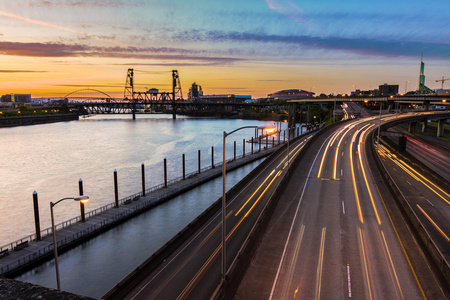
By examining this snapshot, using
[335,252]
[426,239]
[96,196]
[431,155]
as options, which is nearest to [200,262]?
[335,252]

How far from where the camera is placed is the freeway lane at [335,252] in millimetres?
15242

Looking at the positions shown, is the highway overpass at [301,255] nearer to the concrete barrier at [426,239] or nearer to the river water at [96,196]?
the concrete barrier at [426,239]

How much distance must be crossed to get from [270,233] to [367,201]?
12009 mm

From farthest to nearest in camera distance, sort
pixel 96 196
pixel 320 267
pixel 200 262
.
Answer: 1. pixel 96 196
2. pixel 200 262
3. pixel 320 267

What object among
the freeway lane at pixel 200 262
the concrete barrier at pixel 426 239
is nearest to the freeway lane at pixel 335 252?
the concrete barrier at pixel 426 239

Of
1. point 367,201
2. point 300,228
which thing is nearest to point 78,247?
point 300,228

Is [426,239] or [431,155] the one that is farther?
[431,155]

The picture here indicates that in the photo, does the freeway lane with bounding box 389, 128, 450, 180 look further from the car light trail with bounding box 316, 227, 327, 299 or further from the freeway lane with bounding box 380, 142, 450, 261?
the car light trail with bounding box 316, 227, 327, 299

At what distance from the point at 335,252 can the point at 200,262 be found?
28.2ft

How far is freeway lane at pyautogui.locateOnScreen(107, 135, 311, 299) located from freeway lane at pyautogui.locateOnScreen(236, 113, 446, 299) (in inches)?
80.7

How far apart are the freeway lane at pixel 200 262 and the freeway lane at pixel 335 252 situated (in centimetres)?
Result: 205

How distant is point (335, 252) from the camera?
18.8 metres

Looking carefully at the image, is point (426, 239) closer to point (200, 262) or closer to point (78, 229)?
point (200, 262)

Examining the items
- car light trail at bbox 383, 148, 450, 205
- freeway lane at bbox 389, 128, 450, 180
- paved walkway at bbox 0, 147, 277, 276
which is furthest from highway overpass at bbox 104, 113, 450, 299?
freeway lane at bbox 389, 128, 450, 180
